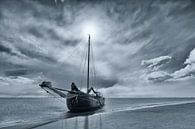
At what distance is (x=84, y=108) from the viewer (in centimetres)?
4991

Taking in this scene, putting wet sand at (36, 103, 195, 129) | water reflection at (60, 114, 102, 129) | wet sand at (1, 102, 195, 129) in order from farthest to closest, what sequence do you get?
1. wet sand at (1, 102, 195, 129)
2. wet sand at (36, 103, 195, 129)
3. water reflection at (60, 114, 102, 129)

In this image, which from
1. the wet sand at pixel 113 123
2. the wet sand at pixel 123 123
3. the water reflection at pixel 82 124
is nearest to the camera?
the water reflection at pixel 82 124

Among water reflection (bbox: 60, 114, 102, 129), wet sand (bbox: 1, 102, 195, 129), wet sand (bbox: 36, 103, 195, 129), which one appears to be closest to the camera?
water reflection (bbox: 60, 114, 102, 129)

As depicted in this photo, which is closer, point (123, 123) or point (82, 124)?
point (82, 124)

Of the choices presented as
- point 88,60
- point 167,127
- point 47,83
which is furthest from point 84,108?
point 167,127

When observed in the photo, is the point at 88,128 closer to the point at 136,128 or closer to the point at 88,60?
the point at 136,128

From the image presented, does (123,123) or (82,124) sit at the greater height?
(82,124)

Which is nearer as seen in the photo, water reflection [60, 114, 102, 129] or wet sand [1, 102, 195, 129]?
water reflection [60, 114, 102, 129]

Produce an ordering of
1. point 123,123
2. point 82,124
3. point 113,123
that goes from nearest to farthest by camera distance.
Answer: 1. point 82,124
2. point 113,123
3. point 123,123

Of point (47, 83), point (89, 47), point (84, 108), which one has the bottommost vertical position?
point (84, 108)

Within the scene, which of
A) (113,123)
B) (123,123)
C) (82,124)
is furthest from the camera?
(123,123)

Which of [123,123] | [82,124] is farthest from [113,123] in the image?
[82,124]

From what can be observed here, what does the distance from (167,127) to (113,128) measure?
9029 millimetres

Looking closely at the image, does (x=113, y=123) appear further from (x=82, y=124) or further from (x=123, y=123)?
(x=82, y=124)
